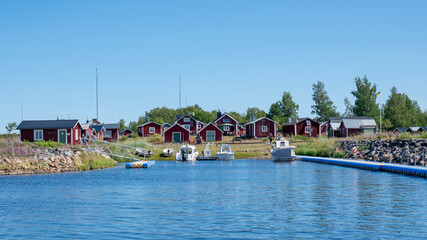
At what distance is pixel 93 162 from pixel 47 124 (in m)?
23.2

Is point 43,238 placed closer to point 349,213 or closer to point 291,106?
point 349,213

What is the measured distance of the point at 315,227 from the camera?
17750 mm

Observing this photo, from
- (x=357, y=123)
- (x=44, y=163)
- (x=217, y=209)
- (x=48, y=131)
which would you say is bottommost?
(x=217, y=209)

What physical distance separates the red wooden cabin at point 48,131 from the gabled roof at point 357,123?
47.9 meters

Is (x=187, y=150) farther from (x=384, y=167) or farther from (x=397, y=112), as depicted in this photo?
(x=397, y=112)

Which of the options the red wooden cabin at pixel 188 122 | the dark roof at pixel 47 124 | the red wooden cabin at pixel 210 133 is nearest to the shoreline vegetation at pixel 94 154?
the dark roof at pixel 47 124

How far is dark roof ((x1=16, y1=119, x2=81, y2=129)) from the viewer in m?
70.1

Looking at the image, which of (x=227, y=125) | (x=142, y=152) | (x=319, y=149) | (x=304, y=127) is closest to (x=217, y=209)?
(x=142, y=152)

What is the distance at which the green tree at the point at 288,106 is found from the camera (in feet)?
400

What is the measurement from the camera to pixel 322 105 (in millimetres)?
129000

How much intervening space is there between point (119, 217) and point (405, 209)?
12.3 metres

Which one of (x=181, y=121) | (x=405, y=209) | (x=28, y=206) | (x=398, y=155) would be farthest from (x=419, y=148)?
(x=181, y=121)

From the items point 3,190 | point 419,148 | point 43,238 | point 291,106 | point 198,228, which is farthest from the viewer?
point 291,106

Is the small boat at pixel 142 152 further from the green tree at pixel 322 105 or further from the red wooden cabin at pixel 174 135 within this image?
the green tree at pixel 322 105
